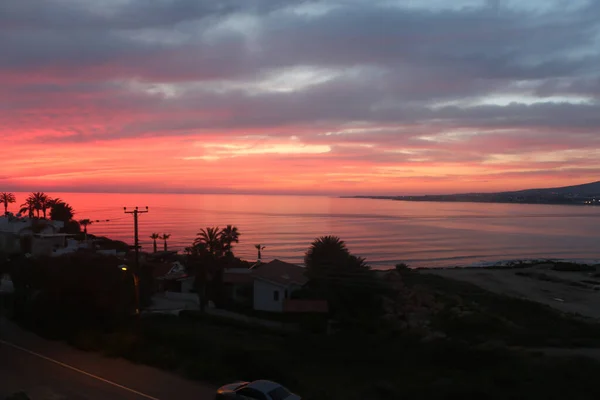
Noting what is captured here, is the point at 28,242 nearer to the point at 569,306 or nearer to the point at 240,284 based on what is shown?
→ the point at 240,284

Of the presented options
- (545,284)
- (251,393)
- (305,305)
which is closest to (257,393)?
(251,393)

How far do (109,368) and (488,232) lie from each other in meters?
110

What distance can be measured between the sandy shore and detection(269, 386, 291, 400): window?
3111 cm

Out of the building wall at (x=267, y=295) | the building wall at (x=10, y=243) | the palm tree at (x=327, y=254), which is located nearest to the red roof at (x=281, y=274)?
the building wall at (x=267, y=295)

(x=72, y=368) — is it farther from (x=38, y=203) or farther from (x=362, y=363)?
(x=38, y=203)

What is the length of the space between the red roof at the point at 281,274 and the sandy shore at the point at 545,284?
18.2 m

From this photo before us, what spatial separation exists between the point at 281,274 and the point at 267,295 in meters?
2.78

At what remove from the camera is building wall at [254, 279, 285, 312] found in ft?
97.8

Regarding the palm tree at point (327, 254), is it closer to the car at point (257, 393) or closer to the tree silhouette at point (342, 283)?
the tree silhouette at point (342, 283)

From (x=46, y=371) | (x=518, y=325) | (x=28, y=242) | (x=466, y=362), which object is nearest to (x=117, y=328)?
(x=46, y=371)

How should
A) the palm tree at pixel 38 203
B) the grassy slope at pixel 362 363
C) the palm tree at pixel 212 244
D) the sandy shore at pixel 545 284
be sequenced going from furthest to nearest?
the palm tree at pixel 38 203 → the sandy shore at pixel 545 284 → the palm tree at pixel 212 244 → the grassy slope at pixel 362 363

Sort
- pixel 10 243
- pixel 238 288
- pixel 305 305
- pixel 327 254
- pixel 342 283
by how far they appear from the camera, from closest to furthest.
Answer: pixel 342 283 < pixel 305 305 < pixel 327 254 < pixel 238 288 < pixel 10 243

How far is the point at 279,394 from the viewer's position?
933 cm

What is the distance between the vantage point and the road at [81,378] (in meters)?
11.3
